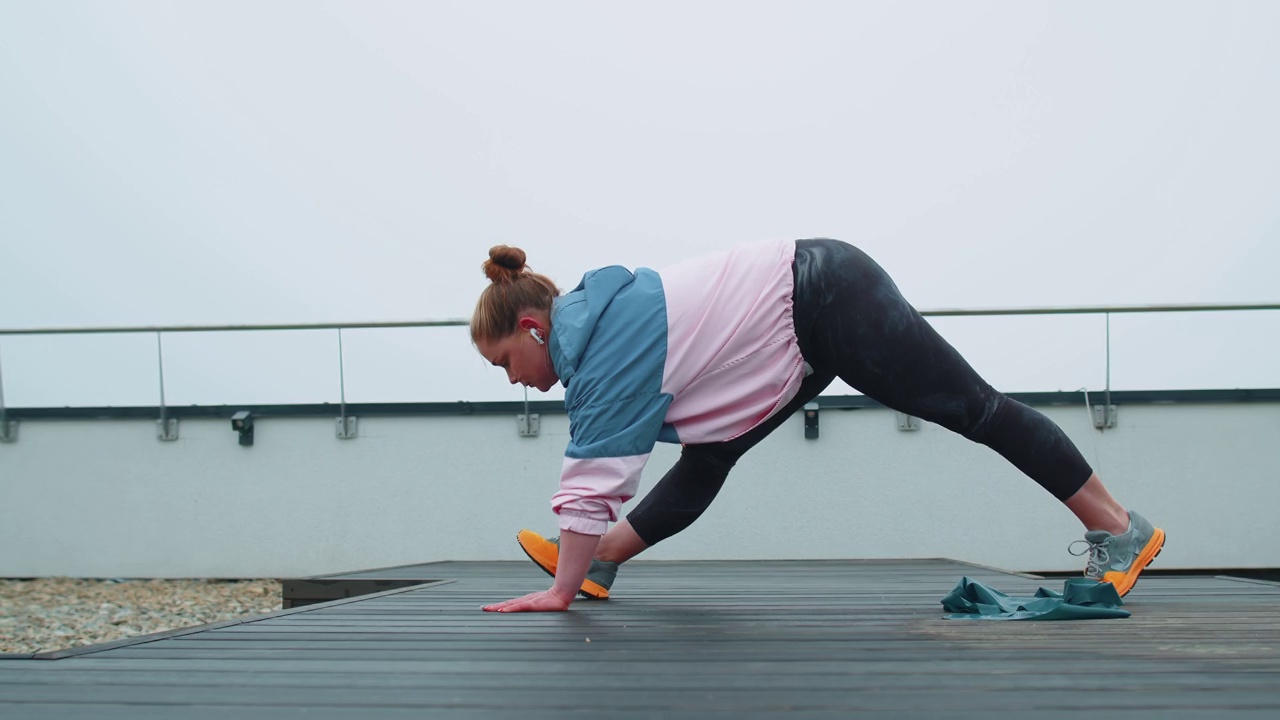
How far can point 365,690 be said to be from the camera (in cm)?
129

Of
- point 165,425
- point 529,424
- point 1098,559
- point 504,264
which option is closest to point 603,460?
point 504,264

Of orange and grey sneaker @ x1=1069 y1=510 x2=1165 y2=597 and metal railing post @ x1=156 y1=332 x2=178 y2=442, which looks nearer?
orange and grey sneaker @ x1=1069 y1=510 x2=1165 y2=597

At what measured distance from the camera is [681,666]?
142cm

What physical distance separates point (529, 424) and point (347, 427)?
1.03 m

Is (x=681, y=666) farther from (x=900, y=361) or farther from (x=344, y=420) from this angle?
(x=344, y=420)

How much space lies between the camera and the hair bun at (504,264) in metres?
2.22

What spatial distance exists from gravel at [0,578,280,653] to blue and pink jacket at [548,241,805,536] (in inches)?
124

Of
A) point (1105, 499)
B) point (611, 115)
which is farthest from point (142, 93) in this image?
point (1105, 499)

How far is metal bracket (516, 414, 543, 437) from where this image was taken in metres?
5.47

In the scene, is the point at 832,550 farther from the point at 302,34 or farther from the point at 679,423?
the point at 302,34

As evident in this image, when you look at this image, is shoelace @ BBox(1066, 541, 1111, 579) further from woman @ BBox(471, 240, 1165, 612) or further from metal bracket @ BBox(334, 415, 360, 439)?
metal bracket @ BBox(334, 415, 360, 439)

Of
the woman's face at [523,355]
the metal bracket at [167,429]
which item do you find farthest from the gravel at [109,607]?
the woman's face at [523,355]

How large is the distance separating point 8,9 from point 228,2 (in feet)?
6.12

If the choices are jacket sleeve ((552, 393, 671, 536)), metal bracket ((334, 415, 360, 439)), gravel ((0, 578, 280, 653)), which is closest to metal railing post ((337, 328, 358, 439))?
metal bracket ((334, 415, 360, 439))
